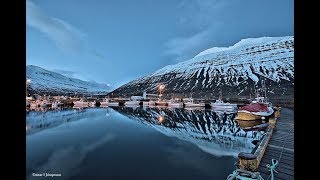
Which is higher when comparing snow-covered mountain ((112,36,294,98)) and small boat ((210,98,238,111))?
snow-covered mountain ((112,36,294,98))

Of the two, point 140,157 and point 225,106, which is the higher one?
point 225,106

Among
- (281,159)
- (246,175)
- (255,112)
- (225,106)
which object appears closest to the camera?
(246,175)

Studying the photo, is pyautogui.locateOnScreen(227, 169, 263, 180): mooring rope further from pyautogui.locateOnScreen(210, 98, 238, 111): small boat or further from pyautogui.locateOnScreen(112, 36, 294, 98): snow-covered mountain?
pyautogui.locateOnScreen(112, 36, 294, 98): snow-covered mountain

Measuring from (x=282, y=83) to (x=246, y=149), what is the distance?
114438 mm

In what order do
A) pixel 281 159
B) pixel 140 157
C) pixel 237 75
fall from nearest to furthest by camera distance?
pixel 281 159, pixel 140 157, pixel 237 75

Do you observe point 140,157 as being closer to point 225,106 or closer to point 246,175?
point 246,175

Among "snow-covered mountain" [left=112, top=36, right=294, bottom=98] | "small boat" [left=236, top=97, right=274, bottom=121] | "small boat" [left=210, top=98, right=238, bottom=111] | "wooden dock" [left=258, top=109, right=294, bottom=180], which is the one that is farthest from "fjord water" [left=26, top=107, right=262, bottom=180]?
"snow-covered mountain" [left=112, top=36, right=294, bottom=98]

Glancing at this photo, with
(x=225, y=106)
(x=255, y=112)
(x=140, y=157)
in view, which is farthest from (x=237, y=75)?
(x=140, y=157)

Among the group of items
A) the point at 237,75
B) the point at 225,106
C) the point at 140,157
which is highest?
the point at 237,75

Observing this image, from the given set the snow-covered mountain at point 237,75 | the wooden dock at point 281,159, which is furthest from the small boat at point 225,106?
the snow-covered mountain at point 237,75
